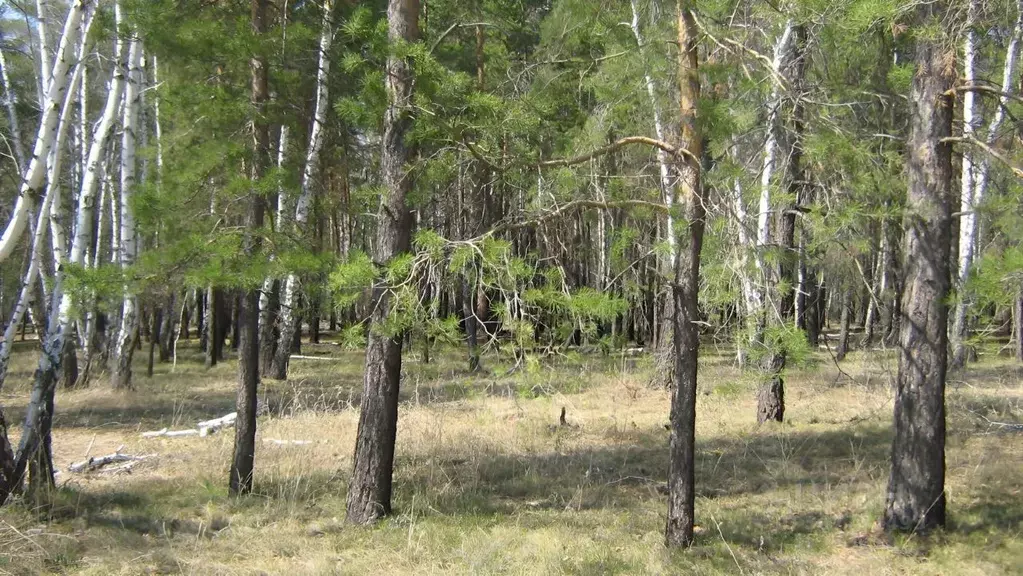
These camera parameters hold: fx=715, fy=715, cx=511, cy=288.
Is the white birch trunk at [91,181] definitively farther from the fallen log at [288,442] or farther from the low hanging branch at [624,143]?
the low hanging branch at [624,143]

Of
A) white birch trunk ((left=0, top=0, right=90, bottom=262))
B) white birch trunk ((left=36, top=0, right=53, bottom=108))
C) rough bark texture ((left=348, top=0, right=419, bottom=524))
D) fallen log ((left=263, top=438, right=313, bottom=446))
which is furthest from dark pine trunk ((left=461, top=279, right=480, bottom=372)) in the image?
white birch trunk ((left=36, top=0, right=53, bottom=108))

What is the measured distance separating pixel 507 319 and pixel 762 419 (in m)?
6.55

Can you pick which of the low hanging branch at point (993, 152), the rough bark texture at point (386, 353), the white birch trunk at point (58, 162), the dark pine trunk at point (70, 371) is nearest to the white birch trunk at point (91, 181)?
the white birch trunk at point (58, 162)

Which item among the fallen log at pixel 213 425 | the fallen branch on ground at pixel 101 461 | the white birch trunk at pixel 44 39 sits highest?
the white birch trunk at pixel 44 39

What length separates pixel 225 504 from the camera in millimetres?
6605

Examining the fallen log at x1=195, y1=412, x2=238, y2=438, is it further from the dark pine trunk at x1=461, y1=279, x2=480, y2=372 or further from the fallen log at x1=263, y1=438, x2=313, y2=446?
the dark pine trunk at x1=461, y1=279, x2=480, y2=372

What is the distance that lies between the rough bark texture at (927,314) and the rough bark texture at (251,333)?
5724mm

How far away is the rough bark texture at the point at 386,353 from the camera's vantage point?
6004mm

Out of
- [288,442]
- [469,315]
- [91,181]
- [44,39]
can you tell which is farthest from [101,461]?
[469,315]

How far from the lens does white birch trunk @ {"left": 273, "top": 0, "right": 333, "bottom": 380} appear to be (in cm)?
752

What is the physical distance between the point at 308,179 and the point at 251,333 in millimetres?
4661

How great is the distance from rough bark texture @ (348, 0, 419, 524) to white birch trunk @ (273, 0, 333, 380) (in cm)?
94

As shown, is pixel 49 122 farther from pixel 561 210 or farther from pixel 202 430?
pixel 202 430

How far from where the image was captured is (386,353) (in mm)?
6023
